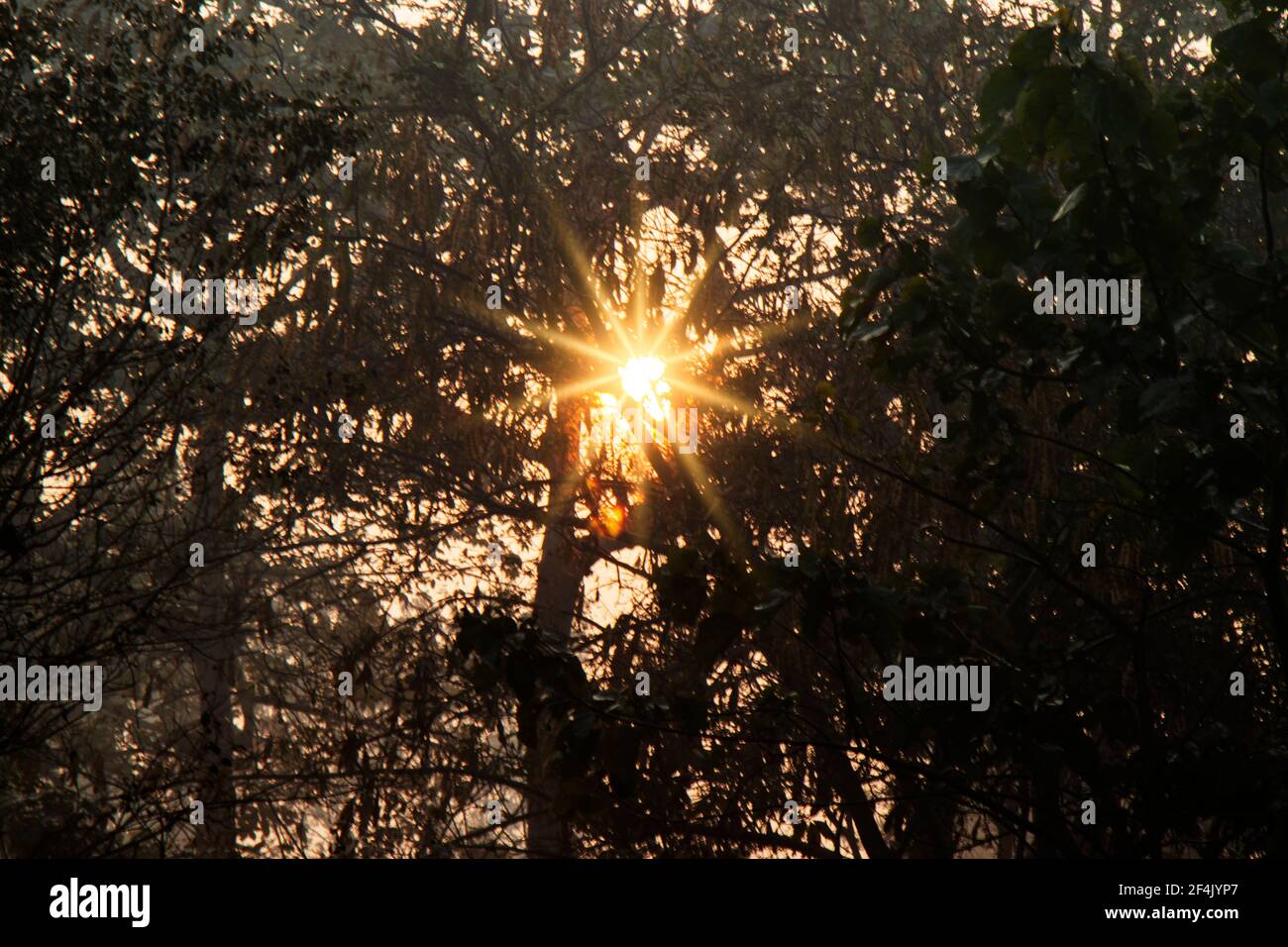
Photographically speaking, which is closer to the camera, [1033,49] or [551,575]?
[1033,49]

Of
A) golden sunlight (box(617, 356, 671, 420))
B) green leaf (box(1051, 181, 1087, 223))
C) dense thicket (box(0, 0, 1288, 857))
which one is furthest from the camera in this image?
golden sunlight (box(617, 356, 671, 420))

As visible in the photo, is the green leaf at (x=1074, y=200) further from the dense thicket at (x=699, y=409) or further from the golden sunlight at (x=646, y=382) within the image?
the golden sunlight at (x=646, y=382)

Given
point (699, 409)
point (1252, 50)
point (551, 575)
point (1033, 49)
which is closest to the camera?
point (1033, 49)

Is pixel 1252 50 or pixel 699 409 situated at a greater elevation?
pixel 699 409

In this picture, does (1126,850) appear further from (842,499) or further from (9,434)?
(9,434)

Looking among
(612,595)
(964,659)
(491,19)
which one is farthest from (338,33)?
(964,659)

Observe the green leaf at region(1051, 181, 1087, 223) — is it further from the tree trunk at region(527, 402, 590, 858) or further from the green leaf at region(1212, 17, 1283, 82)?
the tree trunk at region(527, 402, 590, 858)

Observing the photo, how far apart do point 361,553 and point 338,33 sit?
6574 millimetres

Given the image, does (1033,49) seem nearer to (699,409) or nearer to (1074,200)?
(1074,200)

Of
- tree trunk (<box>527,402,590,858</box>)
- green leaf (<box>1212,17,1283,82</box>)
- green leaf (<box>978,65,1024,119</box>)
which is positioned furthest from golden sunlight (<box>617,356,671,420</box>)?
green leaf (<box>1212,17,1283,82</box>)

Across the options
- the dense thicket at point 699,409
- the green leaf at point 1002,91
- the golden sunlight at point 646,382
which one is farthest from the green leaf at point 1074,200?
the golden sunlight at point 646,382

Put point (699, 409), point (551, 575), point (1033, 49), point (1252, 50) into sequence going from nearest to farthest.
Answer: point (1033, 49) < point (1252, 50) < point (699, 409) < point (551, 575)

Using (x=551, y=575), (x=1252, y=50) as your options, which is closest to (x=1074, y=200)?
(x=1252, y=50)
